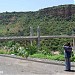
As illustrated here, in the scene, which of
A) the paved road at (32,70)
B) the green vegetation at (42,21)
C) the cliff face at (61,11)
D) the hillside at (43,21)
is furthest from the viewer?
the cliff face at (61,11)

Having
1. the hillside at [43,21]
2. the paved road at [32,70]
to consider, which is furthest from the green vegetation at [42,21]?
the paved road at [32,70]

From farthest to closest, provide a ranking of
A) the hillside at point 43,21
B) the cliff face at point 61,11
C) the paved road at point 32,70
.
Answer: the cliff face at point 61,11 < the hillside at point 43,21 < the paved road at point 32,70

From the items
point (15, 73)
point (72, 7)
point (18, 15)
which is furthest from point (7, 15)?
point (15, 73)

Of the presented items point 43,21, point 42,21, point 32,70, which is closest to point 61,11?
point 43,21

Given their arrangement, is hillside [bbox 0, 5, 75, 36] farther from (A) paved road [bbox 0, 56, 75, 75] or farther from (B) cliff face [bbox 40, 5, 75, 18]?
(A) paved road [bbox 0, 56, 75, 75]

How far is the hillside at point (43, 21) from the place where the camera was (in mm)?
113812

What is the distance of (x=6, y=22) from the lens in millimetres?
130625

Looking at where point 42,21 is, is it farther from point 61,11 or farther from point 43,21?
point 61,11

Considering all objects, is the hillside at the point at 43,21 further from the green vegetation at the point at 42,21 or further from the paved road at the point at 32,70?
the paved road at the point at 32,70

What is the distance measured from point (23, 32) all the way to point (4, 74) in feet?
340

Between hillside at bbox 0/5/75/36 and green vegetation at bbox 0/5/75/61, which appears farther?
hillside at bbox 0/5/75/36

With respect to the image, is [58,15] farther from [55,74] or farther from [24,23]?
[55,74]

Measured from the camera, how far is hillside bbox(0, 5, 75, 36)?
373 feet

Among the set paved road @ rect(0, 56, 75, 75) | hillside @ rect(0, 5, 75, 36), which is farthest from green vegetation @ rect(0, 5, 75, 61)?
paved road @ rect(0, 56, 75, 75)
